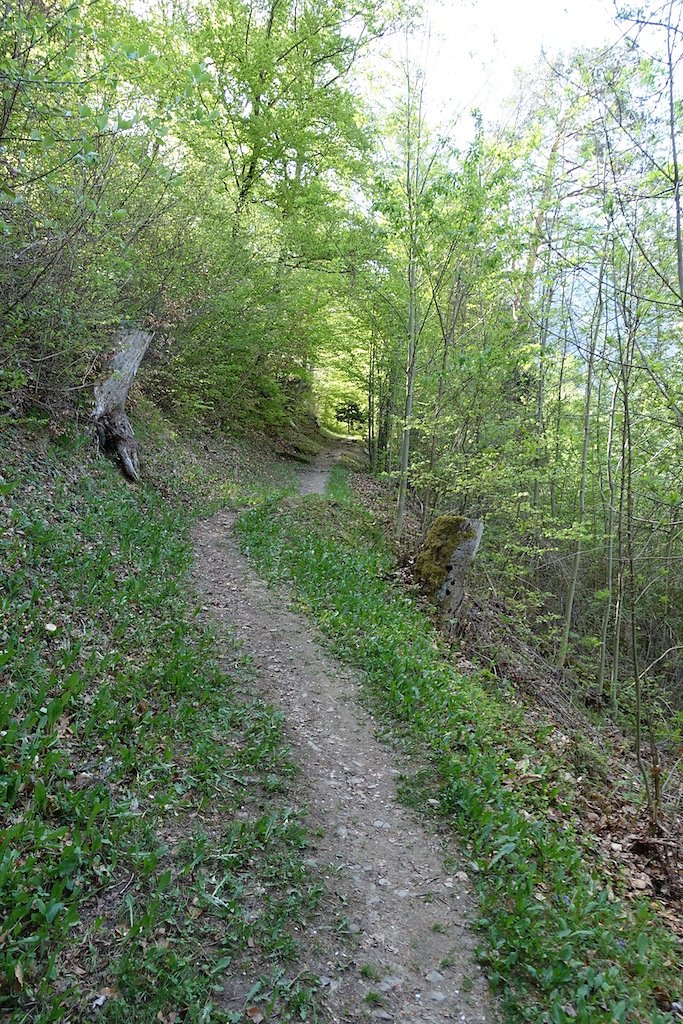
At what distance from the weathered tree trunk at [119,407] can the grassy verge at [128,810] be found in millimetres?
3334

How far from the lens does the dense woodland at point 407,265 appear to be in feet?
19.7

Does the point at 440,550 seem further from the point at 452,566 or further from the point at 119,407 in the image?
the point at 119,407

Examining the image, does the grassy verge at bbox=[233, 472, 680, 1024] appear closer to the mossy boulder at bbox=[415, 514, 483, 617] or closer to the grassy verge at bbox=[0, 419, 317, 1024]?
the mossy boulder at bbox=[415, 514, 483, 617]

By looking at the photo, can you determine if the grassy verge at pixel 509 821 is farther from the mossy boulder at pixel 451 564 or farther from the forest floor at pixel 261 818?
the mossy boulder at pixel 451 564

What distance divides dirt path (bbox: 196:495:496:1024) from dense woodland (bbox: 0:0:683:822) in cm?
290

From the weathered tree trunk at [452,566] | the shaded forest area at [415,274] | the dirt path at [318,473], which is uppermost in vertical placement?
the shaded forest area at [415,274]

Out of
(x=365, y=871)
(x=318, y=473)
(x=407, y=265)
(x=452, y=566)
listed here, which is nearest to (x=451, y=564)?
(x=452, y=566)

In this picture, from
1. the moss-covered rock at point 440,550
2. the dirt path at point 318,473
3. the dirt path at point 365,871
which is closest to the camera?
the dirt path at point 365,871

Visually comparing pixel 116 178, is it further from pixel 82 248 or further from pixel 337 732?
pixel 337 732

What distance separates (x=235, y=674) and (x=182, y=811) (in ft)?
6.80

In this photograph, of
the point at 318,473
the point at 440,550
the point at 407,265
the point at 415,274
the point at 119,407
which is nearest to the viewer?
the point at 440,550

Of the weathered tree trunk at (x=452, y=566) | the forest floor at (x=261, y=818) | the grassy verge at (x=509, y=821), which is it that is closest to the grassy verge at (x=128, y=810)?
the forest floor at (x=261, y=818)

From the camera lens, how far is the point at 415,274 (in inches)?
466

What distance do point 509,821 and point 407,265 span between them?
991 centimetres
